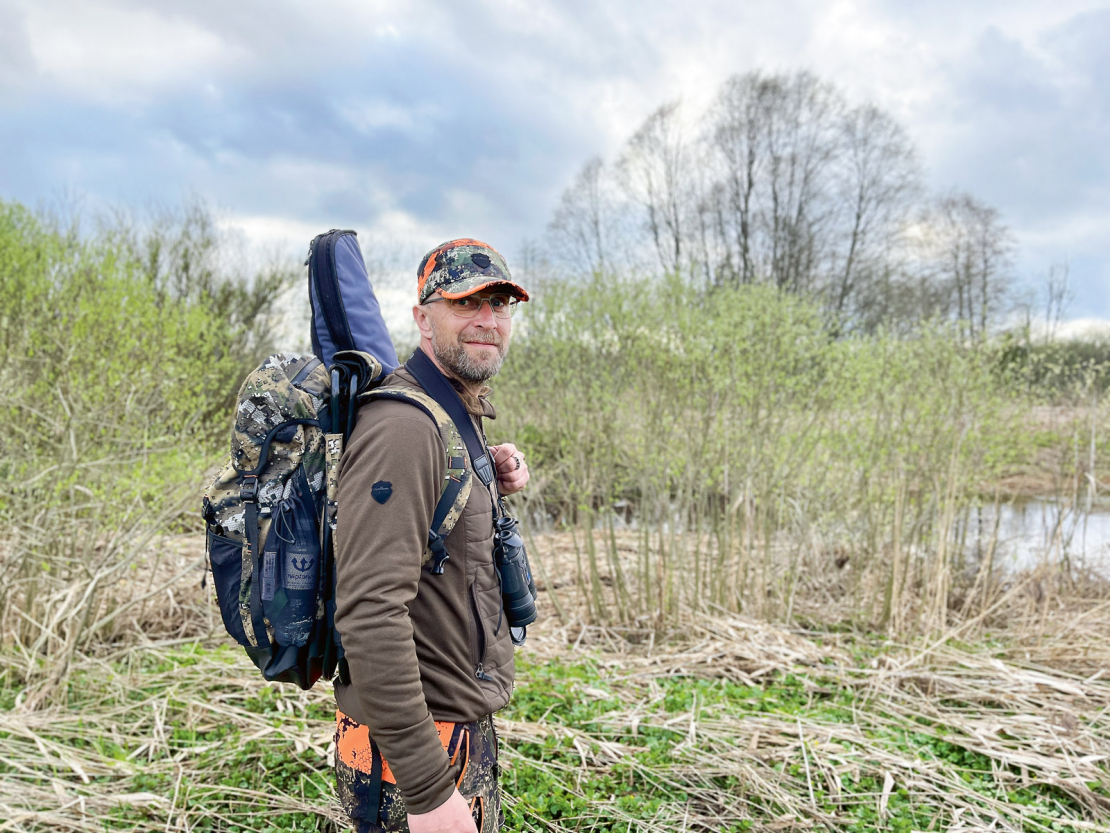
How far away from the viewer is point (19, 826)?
8.44 feet

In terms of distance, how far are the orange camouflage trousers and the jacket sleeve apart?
14 cm

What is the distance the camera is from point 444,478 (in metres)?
1.43

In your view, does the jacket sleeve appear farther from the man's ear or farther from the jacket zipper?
the man's ear

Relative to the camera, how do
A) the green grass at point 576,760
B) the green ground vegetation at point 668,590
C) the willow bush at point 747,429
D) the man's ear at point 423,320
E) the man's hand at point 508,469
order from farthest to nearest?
the willow bush at point 747,429, the green ground vegetation at point 668,590, the green grass at point 576,760, the man's hand at point 508,469, the man's ear at point 423,320

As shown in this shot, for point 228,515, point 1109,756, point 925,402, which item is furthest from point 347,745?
point 925,402

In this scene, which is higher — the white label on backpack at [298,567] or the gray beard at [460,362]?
the gray beard at [460,362]

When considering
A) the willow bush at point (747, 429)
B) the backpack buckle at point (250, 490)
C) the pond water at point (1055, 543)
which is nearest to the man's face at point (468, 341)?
the backpack buckle at point (250, 490)

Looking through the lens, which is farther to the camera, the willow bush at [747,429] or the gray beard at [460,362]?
the willow bush at [747,429]

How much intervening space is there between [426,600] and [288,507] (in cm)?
35

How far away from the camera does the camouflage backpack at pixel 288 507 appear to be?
1.39 m

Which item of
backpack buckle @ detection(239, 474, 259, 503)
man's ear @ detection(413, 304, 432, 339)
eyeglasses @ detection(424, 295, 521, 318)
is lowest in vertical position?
backpack buckle @ detection(239, 474, 259, 503)

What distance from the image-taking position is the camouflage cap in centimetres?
156

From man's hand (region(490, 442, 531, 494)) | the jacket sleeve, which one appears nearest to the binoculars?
man's hand (region(490, 442, 531, 494))

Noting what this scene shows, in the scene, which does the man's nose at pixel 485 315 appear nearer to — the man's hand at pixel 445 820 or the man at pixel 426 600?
the man at pixel 426 600
